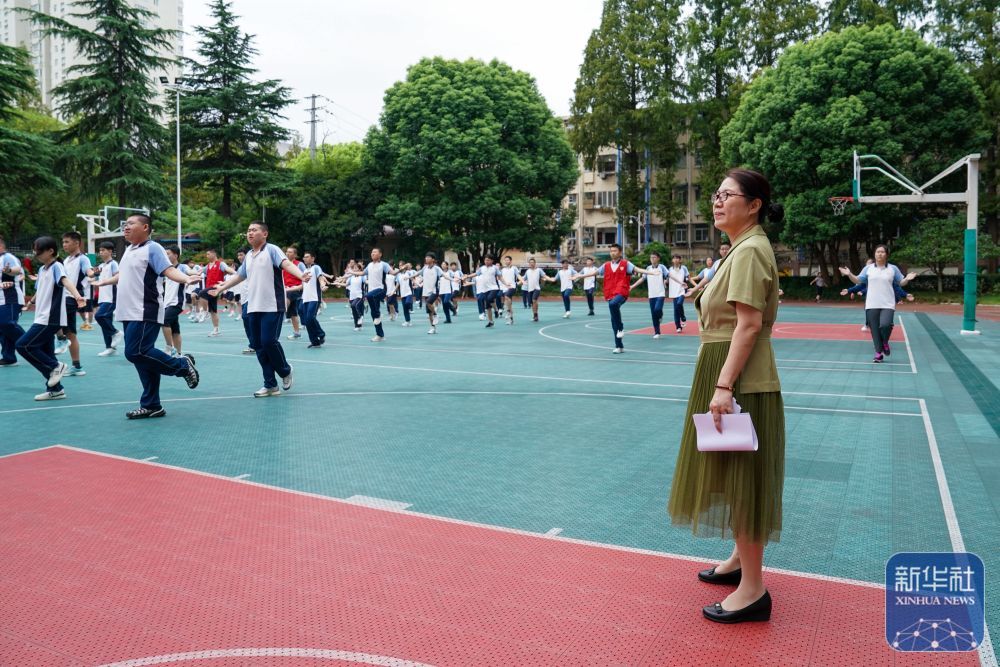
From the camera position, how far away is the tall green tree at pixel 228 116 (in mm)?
43719

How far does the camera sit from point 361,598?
11.8 ft

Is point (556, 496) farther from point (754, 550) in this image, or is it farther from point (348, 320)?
point (348, 320)

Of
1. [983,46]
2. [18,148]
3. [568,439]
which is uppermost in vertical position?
[983,46]

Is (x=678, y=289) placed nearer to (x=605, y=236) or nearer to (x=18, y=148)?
(x=18, y=148)

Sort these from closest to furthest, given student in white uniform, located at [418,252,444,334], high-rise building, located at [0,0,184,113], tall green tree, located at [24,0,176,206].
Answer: student in white uniform, located at [418,252,444,334] → tall green tree, located at [24,0,176,206] → high-rise building, located at [0,0,184,113]

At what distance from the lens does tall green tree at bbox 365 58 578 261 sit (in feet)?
138

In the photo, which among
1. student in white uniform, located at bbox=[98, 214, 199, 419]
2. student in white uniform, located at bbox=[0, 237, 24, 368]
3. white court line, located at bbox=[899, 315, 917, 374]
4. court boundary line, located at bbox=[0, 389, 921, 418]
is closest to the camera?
student in white uniform, located at bbox=[98, 214, 199, 419]

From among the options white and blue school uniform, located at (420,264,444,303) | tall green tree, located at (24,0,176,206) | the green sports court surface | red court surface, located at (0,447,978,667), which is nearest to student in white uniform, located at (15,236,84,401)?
the green sports court surface

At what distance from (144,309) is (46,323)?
2450 millimetres

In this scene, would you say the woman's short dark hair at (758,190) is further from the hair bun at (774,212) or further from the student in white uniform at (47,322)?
the student in white uniform at (47,322)

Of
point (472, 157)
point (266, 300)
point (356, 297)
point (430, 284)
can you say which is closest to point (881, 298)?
point (266, 300)

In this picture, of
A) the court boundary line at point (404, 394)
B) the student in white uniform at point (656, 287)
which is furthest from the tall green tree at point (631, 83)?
the court boundary line at point (404, 394)

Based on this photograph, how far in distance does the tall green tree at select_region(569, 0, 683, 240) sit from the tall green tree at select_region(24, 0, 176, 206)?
2341cm

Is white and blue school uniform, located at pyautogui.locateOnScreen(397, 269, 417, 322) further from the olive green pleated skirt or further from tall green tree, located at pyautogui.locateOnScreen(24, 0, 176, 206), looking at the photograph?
tall green tree, located at pyautogui.locateOnScreen(24, 0, 176, 206)
